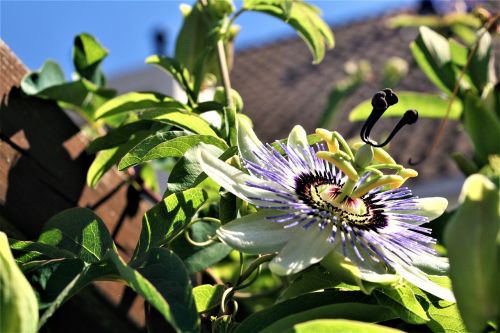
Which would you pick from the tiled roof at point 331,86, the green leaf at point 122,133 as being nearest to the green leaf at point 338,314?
the green leaf at point 122,133

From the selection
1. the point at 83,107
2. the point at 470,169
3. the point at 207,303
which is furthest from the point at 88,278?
the point at 470,169

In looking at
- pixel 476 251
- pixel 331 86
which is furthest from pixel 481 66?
pixel 331 86

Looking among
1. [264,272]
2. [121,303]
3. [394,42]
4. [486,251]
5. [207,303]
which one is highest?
[486,251]

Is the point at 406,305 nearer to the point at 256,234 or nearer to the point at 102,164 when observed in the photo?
the point at 256,234

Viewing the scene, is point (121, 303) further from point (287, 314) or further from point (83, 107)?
point (287, 314)

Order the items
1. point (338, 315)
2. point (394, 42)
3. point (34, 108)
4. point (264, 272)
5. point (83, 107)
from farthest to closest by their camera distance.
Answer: point (394, 42)
point (264, 272)
point (83, 107)
point (34, 108)
point (338, 315)

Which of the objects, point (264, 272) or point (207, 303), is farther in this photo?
point (264, 272)

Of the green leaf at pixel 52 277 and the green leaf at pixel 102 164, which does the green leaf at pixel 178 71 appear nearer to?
the green leaf at pixel 102 164
